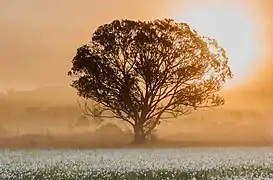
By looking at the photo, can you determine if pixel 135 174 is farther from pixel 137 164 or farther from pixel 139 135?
pixel 139 135

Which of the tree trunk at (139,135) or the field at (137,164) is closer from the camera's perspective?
the field at (137,164)

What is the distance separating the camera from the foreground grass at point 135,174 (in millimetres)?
7074

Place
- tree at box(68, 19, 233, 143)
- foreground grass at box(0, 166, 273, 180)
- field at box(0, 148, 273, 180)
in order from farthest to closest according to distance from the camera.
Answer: tree at box(68, 19, 233, 143) < field at box(0, 148, 273, 180) < foreground grass at box(0, 166, 273, 180)

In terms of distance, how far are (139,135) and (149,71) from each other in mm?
1129

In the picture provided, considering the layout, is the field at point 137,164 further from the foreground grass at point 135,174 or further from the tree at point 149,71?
the tree at point 149,71

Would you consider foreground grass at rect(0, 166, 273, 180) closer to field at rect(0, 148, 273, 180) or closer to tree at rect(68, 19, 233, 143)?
field at rect(0, 148, 273, 180)

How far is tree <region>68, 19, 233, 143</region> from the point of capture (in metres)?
10.2

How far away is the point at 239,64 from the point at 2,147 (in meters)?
4.29

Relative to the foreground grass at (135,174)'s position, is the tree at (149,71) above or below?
above

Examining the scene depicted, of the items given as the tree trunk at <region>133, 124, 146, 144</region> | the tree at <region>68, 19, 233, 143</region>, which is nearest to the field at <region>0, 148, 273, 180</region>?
the tree trunk at <region>133, 124, 146, 144</region>

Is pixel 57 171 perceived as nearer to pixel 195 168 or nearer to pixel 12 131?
pixel 195 168

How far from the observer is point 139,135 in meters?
10.2

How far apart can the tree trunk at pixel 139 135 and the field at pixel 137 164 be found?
0.90ft

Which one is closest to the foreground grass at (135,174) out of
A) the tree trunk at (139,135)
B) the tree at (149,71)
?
the tree trunk at (139,135)
